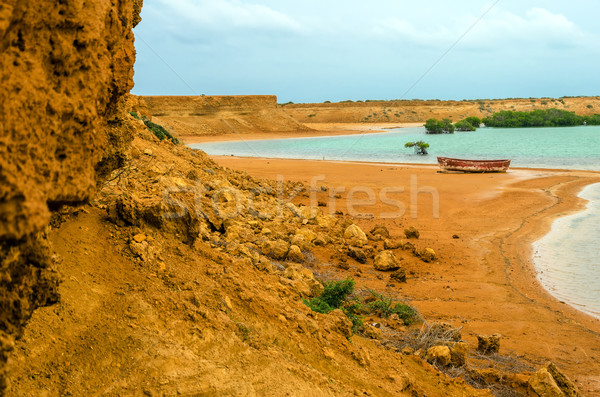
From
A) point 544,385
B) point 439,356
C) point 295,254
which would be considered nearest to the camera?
point 544,385

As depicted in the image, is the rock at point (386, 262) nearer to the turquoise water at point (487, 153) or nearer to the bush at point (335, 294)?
the bush at point (335, 294)

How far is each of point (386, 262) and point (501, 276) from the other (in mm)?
2078

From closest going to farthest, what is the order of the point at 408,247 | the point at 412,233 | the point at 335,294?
1. the point at 335,294
2. the point at 408,247
3. the point at 412,233

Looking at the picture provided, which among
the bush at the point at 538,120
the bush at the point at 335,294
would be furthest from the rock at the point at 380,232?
the bush at the point at 538,120

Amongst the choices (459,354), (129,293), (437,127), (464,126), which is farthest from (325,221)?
(464,126)

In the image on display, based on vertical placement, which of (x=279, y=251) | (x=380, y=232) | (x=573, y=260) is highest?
(x=279, y=251)

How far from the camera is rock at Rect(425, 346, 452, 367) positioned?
504 cm

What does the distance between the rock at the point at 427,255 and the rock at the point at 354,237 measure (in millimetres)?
1075

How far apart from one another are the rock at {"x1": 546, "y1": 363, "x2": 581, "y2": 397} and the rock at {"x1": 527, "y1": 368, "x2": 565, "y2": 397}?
99mm

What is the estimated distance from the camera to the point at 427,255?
9195mm

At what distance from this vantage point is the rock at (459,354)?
5148mm

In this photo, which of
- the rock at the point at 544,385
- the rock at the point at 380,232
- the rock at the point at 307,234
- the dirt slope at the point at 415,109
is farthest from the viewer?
the dirt slope at the point at 415,109

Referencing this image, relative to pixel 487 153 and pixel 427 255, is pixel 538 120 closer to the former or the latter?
pixel 487 153

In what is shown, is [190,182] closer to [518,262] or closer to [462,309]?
[462,309]
